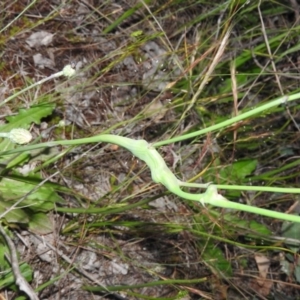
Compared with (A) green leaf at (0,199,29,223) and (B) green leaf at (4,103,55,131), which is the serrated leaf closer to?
(A) green leaf at (0,199,29,223)

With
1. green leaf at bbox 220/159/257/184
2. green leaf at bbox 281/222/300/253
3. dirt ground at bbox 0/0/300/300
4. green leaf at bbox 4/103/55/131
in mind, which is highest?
green leaf at bbox 4/103/55/131

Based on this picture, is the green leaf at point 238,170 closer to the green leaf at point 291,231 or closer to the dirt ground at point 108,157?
the dirt ground at point 108,157

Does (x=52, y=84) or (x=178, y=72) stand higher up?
(x=52, y=84)

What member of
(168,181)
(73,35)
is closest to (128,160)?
(73,35)

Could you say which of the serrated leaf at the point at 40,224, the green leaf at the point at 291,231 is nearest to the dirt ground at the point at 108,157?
the serrated leaf at the point at 40,224

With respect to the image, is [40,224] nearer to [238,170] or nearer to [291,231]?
[238,170]

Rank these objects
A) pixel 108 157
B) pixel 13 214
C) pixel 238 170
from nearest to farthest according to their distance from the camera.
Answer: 1. pixel 13 214
2. pixel 108 157
3. pixel 238 170

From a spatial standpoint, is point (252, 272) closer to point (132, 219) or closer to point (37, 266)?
point (132, 219)

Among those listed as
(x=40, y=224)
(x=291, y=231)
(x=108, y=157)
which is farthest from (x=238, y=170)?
(x=40, y=224)

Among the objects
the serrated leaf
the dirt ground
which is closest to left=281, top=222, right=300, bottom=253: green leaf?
the dirt ground
